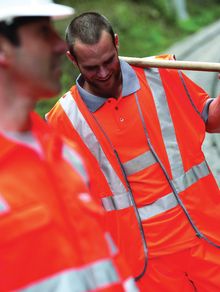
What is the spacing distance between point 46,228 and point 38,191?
0.12 m

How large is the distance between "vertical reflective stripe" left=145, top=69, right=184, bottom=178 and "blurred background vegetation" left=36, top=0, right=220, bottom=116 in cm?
1082

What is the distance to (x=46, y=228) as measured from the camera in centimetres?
221

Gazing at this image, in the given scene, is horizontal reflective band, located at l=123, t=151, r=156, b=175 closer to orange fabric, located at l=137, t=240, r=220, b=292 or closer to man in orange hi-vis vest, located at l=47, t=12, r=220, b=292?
man in orange hi-vis vest, located at l=47, t=12, r=220, b=292

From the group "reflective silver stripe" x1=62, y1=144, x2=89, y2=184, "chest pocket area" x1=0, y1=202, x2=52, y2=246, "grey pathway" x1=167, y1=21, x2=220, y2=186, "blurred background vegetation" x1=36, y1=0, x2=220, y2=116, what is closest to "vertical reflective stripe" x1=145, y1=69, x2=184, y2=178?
"reflective silver stripe" x1=62, y1=144, x2=89, y2=184

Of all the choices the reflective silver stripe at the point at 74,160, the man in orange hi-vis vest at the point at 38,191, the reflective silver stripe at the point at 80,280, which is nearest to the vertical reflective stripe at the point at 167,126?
the reflective silver stripe at the point at 74,160

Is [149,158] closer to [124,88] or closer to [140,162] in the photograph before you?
[140,162]

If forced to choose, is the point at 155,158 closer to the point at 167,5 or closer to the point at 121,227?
the point at 121,227

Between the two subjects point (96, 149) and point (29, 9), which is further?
point (96, 149)

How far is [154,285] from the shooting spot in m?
3.76

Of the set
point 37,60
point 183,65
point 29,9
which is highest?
point 29,9

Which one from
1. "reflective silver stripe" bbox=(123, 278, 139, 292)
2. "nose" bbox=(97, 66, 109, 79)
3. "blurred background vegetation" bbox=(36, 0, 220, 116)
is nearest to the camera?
"reflective silver stripe" bbox=(123, 278, 139, 292)

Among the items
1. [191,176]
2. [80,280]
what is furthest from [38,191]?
[191,176]

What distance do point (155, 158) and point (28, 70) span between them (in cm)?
148

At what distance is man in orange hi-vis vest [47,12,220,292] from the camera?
3.67 meters
